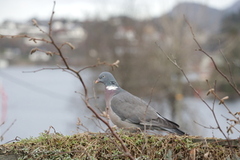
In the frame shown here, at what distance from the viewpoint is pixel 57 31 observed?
5150cm

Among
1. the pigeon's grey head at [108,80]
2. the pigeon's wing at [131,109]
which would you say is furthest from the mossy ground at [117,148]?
the pigeon's grey head at [108,80]

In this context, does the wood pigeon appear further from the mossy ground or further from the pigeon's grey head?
the mossy ground

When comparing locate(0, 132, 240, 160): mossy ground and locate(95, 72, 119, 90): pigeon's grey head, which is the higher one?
locate(95, 72, 119, 90): pigeon's grey head

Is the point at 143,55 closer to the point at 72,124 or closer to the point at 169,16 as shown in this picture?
the point at 169,16

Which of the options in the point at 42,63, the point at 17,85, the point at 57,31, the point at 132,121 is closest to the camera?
the point at 132,121

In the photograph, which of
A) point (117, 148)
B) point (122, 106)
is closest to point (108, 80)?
point (122, 106)

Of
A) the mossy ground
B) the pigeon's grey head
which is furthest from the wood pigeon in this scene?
the mossy ground

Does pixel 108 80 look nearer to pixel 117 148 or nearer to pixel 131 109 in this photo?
pixel 131 109

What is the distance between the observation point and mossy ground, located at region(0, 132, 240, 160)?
3051 mm

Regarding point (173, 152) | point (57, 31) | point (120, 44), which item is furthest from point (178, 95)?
point (173, 152)

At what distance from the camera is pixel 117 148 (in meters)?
3.07

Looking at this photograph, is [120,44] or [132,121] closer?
[132,121]

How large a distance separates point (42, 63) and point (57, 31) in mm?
5628

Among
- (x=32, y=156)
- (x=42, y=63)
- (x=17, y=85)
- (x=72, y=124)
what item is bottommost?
(x=32, y=156)
